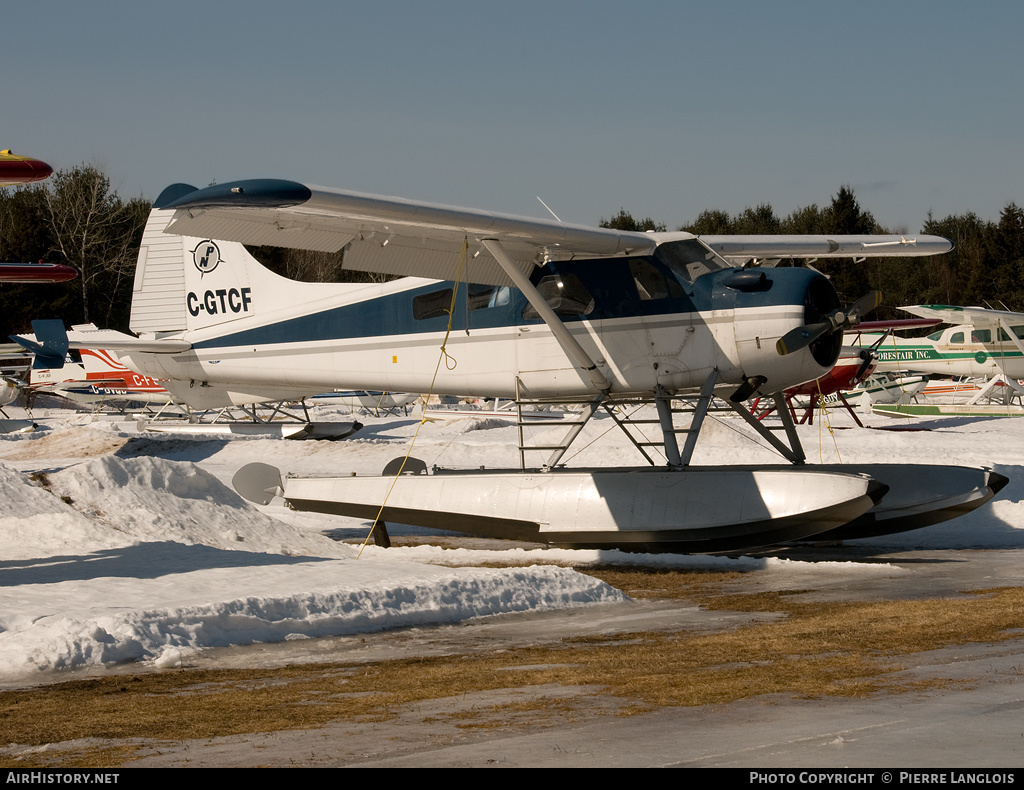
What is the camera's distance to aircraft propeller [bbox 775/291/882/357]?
10773 mm

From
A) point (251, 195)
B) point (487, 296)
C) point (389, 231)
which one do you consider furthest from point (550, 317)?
point (251, 195)

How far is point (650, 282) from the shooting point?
457 inches

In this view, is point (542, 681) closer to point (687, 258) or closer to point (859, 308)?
point (859, 308)

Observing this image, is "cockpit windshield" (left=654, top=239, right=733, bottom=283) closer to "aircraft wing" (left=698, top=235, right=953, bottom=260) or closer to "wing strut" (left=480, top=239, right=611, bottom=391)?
"aircraft wing" (left=698, top=235, right=953, bottom=260)

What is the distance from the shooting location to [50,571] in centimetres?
851

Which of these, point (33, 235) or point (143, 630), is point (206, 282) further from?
point (33, 235)

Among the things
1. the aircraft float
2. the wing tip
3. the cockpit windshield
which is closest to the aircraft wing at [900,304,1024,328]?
the aircraft float

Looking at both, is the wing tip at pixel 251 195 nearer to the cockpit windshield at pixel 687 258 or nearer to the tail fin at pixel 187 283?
the cockpit windshield at pixel 687 258

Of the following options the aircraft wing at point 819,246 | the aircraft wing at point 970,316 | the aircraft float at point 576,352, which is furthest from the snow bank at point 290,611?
the aircraft wing at point 970,316

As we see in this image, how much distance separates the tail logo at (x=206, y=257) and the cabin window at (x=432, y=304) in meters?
3.71

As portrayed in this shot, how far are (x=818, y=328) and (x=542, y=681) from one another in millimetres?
6431
